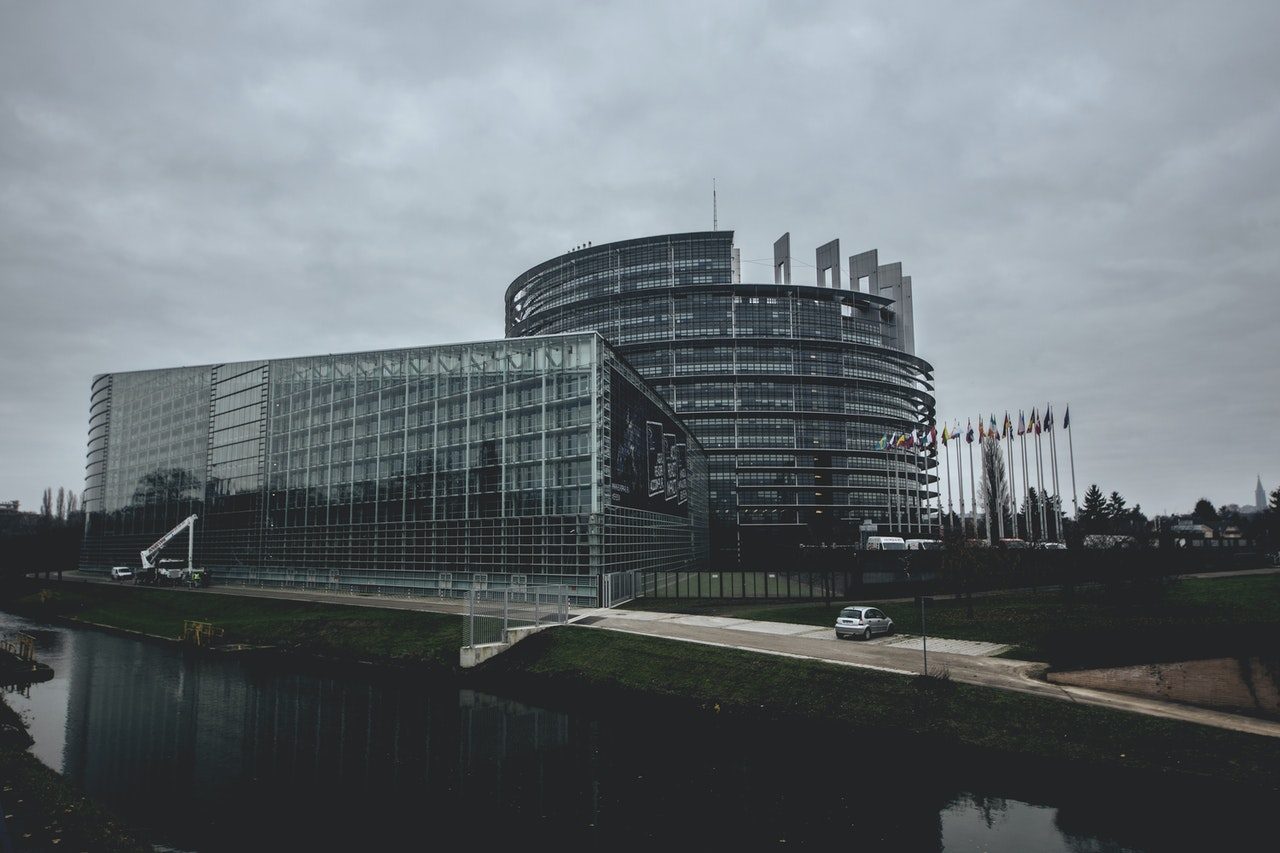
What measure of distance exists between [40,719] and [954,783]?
36104 mm

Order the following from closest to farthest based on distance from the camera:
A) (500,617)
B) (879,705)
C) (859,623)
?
(879,705), (859,623), (500,617)

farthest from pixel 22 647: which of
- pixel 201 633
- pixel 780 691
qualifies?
pixel 780 691

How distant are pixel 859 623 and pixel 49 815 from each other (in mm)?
33115

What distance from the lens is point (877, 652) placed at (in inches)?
1416

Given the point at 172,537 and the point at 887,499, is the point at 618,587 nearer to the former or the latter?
the point at 172,537

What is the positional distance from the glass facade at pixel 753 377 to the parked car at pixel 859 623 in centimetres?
9865

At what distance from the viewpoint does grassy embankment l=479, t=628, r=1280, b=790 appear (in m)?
23.0

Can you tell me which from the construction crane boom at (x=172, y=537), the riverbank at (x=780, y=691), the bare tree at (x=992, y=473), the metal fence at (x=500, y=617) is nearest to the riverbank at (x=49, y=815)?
the riverbank at (x=780, y=691)

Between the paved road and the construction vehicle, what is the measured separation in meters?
41.7

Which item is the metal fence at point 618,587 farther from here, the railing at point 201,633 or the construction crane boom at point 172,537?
the construction crane boom at point 172,537

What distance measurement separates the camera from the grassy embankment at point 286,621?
1836 inches

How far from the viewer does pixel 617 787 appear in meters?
23.7

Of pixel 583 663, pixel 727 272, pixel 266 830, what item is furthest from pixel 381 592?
pixel 727 272

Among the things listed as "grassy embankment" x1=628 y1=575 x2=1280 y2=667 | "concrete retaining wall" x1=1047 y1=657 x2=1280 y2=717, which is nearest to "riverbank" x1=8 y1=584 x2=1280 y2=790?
"concrete retaining wall" x1=1047 y1=657 x2=1280 y2=717
